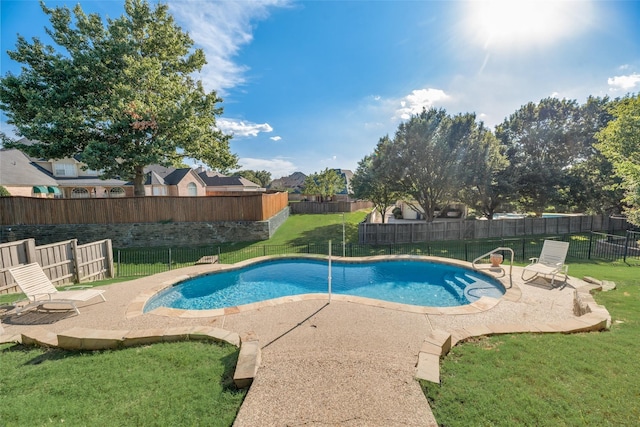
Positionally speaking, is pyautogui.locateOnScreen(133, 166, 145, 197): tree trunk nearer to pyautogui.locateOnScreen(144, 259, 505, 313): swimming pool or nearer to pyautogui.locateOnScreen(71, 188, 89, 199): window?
pyautogui.locateOnScreen(144, 259, 505, 313): swimming pool

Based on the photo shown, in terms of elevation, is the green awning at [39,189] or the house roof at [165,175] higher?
the house roof at [165,175]

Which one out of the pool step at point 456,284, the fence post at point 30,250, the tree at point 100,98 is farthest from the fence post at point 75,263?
the pool step at point 456,284

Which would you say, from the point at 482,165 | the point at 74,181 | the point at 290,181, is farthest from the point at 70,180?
the point at 290,181

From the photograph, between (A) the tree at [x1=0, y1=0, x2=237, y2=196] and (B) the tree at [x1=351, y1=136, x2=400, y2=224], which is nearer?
(A) the tree at [x1=0, y1=0, x2=237, y2=196]

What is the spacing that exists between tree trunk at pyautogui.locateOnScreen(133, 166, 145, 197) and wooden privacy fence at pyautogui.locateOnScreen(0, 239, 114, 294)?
7.28 metres

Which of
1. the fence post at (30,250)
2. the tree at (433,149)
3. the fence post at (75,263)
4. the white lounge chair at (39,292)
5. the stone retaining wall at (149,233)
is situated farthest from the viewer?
the tree at (433,149)

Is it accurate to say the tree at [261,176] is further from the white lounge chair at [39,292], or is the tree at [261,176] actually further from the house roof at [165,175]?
the white lounge chair at [39,292]

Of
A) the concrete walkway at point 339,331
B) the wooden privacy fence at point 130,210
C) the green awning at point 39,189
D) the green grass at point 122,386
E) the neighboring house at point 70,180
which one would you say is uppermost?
the neighboring house at point 70,180

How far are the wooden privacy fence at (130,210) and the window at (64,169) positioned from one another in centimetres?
1819

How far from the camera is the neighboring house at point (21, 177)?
20.6m

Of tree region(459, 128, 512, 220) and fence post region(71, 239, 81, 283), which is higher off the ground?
tree region(459, 128, 512, 220)

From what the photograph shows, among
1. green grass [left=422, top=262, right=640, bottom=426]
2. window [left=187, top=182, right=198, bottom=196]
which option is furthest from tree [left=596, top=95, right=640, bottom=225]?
window [left=187, top=182, right=198, bottom=196]

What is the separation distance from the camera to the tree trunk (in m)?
17.0

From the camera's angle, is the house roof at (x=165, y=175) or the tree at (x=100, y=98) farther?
the house roof at (x=165, y=175)
